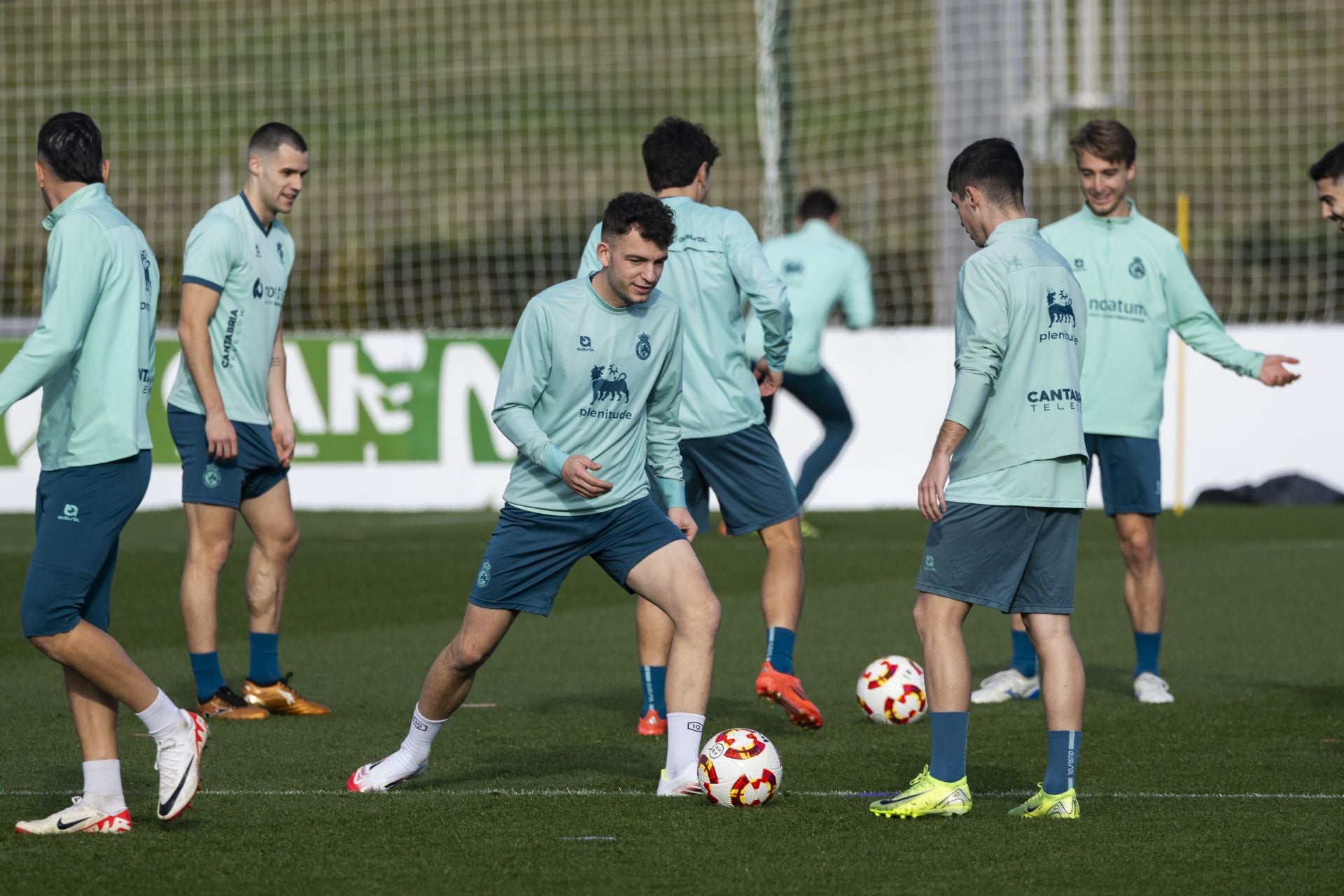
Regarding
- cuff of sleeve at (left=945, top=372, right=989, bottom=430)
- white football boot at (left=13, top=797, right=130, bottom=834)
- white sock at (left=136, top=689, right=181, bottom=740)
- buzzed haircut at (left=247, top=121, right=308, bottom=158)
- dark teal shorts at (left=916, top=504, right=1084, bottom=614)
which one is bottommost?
white football boot at (left=13, top=797, right=130, bottom=834)

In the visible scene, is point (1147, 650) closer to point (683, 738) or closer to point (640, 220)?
point (683, 738)

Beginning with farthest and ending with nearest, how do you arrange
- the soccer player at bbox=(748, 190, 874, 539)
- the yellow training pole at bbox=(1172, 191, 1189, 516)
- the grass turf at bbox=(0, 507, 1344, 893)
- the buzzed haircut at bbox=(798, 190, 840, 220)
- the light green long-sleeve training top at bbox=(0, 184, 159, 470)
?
the yellow training pole at bbox=(1172, 191, 1189, 516), the buzzed haircut at bbox=(798, 190, 840, 220), the soccer player at bbox=(748, 190, 874, 539), the light green long-sleeve training top at bbox=(0, 184, 159, 470), the grass turf at bbox=(0, 507, 1344, 893)

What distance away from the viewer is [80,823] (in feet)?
17.1

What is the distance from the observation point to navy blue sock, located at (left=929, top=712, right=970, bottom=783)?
5.39 meters

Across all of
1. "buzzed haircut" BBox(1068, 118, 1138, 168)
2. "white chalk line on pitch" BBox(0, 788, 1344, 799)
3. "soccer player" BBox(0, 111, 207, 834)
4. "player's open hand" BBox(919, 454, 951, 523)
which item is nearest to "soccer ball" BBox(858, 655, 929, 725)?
"white chalk line on pitch" BBox(0, 788, 1344, 799)

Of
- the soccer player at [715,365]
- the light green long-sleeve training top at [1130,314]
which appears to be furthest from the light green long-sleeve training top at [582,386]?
the light green long-sleeve training top at [1130,314]

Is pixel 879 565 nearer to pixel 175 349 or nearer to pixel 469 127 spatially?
pixel 175 349

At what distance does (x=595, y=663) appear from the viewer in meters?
8.78

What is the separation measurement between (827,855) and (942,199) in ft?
43.4

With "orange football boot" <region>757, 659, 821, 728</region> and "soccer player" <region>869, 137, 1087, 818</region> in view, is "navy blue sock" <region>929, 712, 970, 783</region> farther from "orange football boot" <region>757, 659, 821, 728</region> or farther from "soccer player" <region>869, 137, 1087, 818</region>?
"orange football boot" <region>757, 659, 821, 728</region>

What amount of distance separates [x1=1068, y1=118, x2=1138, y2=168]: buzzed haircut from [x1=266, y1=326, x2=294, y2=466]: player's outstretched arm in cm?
332

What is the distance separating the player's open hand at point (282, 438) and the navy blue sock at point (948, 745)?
10.7 feet

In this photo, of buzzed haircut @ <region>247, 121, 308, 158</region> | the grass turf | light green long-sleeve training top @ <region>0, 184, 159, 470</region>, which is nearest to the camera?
the grass turf

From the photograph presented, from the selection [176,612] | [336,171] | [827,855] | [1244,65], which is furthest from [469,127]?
[827,855]
